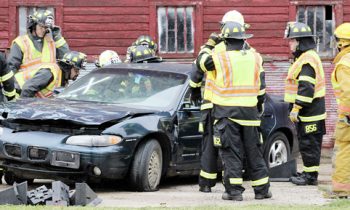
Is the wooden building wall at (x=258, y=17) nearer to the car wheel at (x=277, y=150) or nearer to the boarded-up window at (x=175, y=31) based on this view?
the boarded-up window at (x=175, y=31)

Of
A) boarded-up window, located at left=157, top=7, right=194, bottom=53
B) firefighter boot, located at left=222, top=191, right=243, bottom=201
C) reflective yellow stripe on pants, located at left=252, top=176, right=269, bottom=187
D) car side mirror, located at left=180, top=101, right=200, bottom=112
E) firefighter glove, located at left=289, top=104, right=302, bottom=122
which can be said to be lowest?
firefighter boot, located at left=222, top=191, right=243, bottom=201

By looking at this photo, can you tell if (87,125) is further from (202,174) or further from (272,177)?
(272,177)

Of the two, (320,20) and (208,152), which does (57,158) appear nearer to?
(208,152)

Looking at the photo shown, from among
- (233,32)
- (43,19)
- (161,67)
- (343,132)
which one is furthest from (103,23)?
(343,132)

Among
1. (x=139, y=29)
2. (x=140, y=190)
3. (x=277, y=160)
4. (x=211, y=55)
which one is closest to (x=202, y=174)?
(x=140, y=190)

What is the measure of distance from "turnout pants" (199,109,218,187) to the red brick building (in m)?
8.63

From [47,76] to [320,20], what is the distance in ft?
26.0

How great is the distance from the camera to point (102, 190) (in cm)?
989

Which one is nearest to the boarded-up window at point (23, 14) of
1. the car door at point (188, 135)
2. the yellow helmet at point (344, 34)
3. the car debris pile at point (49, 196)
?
the car door at point (188, 135)

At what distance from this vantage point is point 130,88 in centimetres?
1063

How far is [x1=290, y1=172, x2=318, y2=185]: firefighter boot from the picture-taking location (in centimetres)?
1092

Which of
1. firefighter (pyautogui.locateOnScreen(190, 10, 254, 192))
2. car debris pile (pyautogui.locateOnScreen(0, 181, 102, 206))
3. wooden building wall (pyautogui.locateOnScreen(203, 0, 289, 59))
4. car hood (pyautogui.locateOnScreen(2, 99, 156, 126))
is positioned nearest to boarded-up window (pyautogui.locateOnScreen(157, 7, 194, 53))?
wooden building wall (pyautogui.locateOnScreen(203, 0, 289, 59))

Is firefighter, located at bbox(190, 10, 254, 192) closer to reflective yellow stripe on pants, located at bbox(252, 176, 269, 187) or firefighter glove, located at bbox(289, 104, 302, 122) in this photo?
reflective yellow stripe on pants, located at bbox(252, 176, 269, 187)

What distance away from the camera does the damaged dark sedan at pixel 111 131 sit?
30.4 feet
